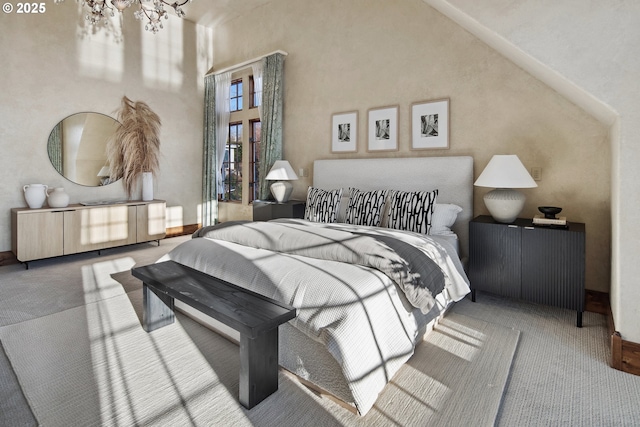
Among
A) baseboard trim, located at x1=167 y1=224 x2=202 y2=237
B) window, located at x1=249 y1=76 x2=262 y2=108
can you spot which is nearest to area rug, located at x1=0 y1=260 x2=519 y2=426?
baseboard trim, located at x1=167 y1=224 x2=202 y2=237

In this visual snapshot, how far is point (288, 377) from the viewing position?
6.44 feet

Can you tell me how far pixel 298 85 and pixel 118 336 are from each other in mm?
3799

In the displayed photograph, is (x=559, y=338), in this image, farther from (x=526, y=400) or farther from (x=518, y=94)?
(x=518, y=94)

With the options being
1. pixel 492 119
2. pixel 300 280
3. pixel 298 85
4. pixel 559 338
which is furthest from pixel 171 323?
pixel 298 85

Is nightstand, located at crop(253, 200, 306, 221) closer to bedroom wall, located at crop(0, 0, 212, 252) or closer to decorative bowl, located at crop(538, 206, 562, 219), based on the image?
bedroom wall, located at crop(0, 0, 212, 252)

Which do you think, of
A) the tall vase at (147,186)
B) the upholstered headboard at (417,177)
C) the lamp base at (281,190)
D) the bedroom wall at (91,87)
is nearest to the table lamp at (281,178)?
the lamp base at (281,190)

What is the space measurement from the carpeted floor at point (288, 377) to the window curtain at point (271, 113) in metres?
2.73

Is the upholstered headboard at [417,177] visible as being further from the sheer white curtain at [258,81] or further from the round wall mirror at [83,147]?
the round wall mirror at [83,147]

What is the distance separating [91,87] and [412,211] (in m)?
4.59

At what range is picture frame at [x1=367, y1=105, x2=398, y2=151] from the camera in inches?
160

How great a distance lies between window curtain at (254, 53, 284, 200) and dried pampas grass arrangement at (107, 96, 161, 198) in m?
1.73

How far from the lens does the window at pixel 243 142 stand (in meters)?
5.74

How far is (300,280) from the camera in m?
1.98

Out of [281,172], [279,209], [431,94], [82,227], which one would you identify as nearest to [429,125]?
[431,94]
